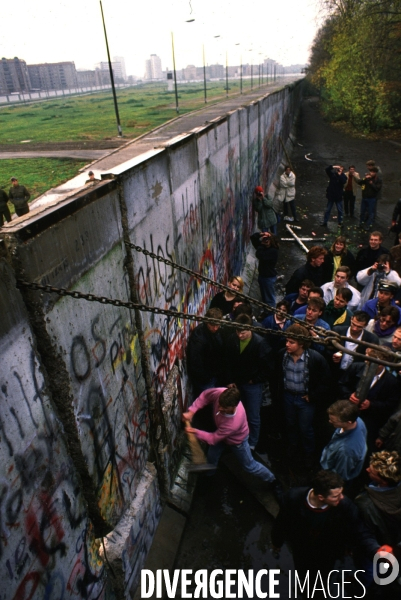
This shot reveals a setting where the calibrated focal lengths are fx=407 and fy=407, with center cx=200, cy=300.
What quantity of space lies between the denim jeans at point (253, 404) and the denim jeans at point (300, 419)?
0.37 metres

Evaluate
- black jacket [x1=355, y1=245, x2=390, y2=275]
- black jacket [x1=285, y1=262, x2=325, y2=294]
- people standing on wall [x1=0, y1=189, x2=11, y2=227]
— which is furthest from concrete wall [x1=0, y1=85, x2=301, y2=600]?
people standing on wall [x1=0, y1=189, x2=11, y2=227]

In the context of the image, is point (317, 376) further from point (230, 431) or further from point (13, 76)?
point (13, 76)

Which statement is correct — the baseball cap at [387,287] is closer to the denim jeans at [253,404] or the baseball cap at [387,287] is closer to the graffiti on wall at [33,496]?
the denim jeans at [253,404]

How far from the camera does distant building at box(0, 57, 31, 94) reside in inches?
4523

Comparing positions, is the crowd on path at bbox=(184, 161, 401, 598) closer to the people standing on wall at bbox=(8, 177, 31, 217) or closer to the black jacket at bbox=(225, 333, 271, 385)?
the black jacket at bbox=(225, 333, 271, 385)

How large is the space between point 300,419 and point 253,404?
0.62m

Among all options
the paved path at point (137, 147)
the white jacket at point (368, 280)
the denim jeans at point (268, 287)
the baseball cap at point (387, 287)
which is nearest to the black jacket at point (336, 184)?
the paved path at point (137, 147)

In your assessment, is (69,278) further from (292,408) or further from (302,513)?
(292,408)

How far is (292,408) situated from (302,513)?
1645 millimetres

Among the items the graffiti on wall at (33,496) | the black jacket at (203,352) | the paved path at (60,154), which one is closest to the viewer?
the graffiti on wall at (33,496)

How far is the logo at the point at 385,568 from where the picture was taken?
329cm

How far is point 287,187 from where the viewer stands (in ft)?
43.1

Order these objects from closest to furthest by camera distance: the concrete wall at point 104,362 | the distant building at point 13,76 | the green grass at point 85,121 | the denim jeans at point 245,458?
the concrete wall at point 104,362
the denim jeans at point 245,458
the green grass at point 85,121
the distant building at point 13,76

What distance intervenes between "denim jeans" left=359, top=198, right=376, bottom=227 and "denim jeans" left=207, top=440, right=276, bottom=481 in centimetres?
1007
